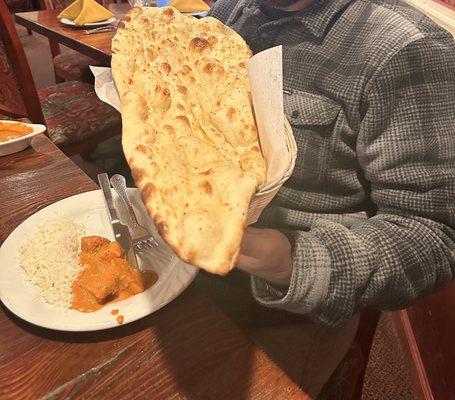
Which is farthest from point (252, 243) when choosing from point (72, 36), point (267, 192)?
point (72, 36)

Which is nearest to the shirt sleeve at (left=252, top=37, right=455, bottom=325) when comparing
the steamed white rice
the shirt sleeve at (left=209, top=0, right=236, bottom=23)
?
the steamed white rice

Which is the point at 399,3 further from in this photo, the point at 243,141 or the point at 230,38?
the point at 243,141

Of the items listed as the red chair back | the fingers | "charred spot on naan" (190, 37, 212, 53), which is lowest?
the red chair back

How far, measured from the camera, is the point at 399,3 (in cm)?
88

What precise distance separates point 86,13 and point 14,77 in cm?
69

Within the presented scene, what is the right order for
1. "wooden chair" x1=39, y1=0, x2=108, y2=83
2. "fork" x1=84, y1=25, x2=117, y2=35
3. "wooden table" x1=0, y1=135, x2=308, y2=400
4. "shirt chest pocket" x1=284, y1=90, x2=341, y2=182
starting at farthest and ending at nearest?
1. "wooden chair" x1=39, y1=0, x2=108, y2=83
2. "fork" x1=84, y1=25, x2=117, y2=35
3. "shirt chest pocket" x1=284, y1=90, x2=341, y2=182
4. "wooden table" x1=0, y1=135, x2=308, y2=400

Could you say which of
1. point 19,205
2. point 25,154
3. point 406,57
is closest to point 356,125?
point 406,57

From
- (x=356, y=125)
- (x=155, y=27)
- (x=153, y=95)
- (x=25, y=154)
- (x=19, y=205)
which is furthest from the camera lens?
(x=25, y=154)

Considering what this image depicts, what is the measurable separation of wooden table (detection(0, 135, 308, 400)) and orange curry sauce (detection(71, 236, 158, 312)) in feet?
0.18

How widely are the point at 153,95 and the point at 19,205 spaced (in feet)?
1.75

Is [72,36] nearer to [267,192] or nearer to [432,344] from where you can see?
[267,192]

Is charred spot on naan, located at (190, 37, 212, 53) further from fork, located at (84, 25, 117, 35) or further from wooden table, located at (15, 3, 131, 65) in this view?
fork, located at (84, 25, 117, 35)

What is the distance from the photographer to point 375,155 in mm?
784

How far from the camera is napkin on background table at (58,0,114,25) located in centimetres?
240
